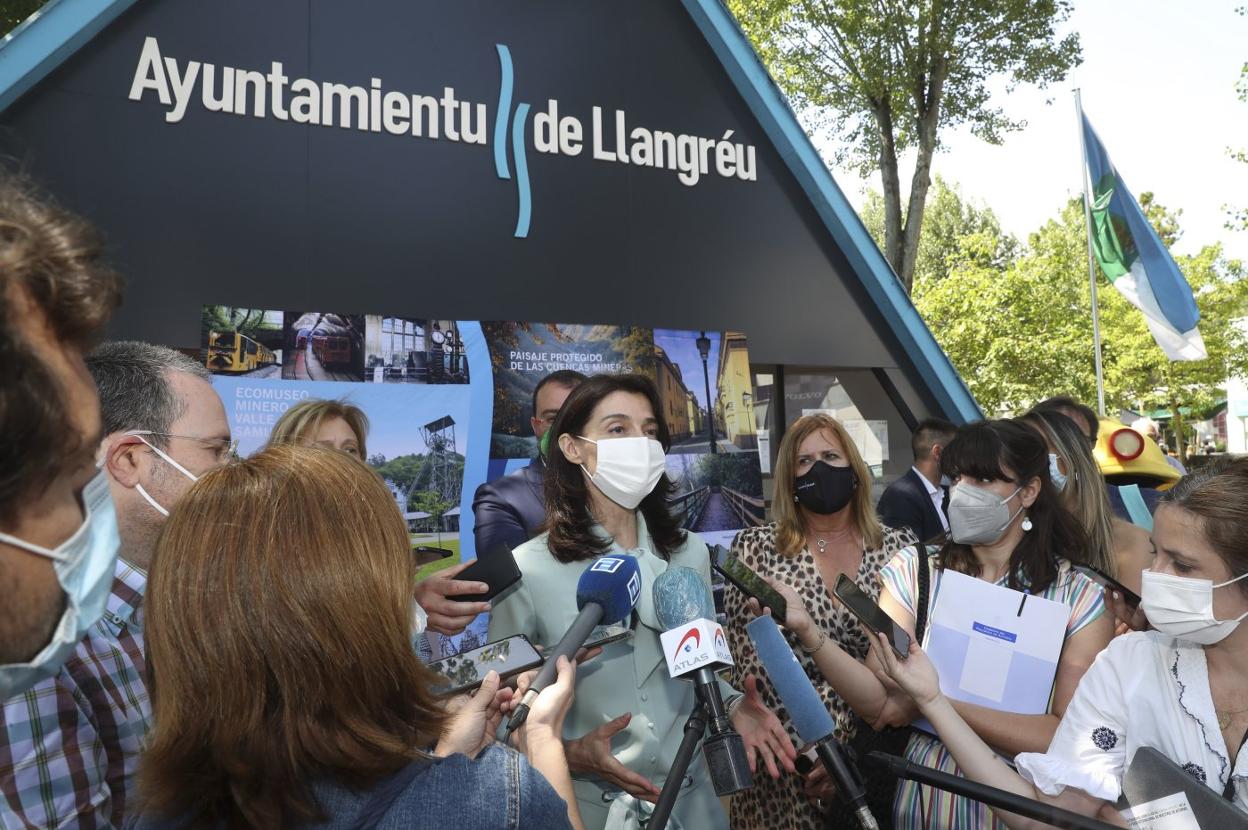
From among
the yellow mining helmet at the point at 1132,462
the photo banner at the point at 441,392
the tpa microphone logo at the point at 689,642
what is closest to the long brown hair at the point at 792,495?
the tpa microphone logo at the point at 689,642

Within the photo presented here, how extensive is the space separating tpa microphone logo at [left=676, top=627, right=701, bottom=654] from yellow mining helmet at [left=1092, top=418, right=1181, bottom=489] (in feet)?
14.6

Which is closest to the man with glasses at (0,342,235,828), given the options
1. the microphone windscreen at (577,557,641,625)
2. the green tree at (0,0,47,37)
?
the microphone windscreen at (577,557,641,625)

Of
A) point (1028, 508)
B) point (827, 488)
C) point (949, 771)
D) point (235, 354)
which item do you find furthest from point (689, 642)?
point (235, 354)

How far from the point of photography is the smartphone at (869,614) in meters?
2.26

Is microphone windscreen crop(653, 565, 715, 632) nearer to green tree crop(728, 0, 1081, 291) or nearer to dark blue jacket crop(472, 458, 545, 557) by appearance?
dark blue jacket crop(472, 458, 545, 557)

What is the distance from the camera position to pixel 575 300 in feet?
21.3

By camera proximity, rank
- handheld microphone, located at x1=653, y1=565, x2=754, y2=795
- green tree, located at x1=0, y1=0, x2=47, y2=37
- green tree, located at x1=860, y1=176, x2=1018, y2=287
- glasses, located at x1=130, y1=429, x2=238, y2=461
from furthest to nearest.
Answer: green tree, located at x1=860, y1=176, x2=1018, y2=287, green tree, located at x1=0, y1=0, x2=47, y2=37, glasses, located at x1=130, y1=429, x2=238, y2=461, handheld microphone, located at x1=653, y1=565, x2=754, y2=795

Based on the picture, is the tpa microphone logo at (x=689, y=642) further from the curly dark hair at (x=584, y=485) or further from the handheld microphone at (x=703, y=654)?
the curly dark hair at (x=584, y=485)

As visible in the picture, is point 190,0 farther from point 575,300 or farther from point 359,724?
point 359,724

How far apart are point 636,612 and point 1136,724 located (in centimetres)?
125

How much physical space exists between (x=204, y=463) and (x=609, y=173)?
486 cm

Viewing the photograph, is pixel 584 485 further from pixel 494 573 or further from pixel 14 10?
pixel 14 10

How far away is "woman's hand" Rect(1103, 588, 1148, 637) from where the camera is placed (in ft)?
8.43

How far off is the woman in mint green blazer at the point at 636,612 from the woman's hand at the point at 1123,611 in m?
1.06
